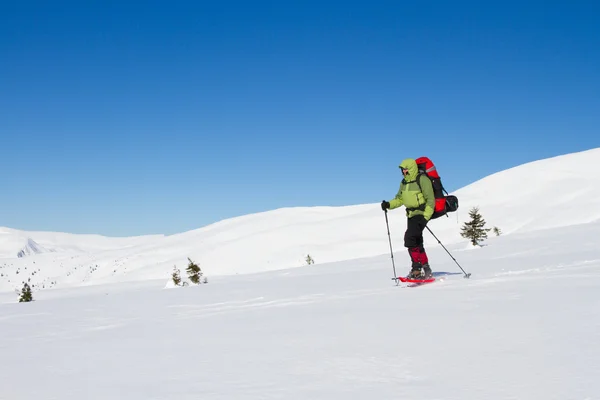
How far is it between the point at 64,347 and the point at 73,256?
8851 cm

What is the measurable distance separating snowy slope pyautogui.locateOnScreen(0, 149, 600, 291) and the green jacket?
37244 millimetres

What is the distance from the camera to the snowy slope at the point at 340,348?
297 centimetres

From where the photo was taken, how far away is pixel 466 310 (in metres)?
5.18

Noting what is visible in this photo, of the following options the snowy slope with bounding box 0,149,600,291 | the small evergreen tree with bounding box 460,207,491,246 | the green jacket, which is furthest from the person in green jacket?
the snowy slope with bounding box 0,149,600,291

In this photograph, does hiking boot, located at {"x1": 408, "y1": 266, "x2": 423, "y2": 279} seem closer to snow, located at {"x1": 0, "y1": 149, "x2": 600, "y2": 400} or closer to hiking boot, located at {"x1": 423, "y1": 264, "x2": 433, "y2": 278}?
hiking boot, located at {"x1": 423, "y1": 264, "x2": 433, "y2": 278}

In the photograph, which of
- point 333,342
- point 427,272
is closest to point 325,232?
point 427,272

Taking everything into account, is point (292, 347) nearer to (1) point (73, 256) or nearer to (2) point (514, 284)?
(2) point (514, 284)

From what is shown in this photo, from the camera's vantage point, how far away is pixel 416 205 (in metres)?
8.62

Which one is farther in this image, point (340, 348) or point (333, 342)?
point (333, 342)

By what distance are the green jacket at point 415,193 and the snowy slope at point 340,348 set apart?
4.96ft

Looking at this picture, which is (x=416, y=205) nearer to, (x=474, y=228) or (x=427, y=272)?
(x=427, y=272)

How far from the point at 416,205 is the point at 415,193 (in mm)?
203

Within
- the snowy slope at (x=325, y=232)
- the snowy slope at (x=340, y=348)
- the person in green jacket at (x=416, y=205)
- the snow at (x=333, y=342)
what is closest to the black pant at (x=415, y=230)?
the person in green jacket at (x=416, y=205)

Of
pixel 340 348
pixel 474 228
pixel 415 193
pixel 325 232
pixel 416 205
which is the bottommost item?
pixel 340 348
